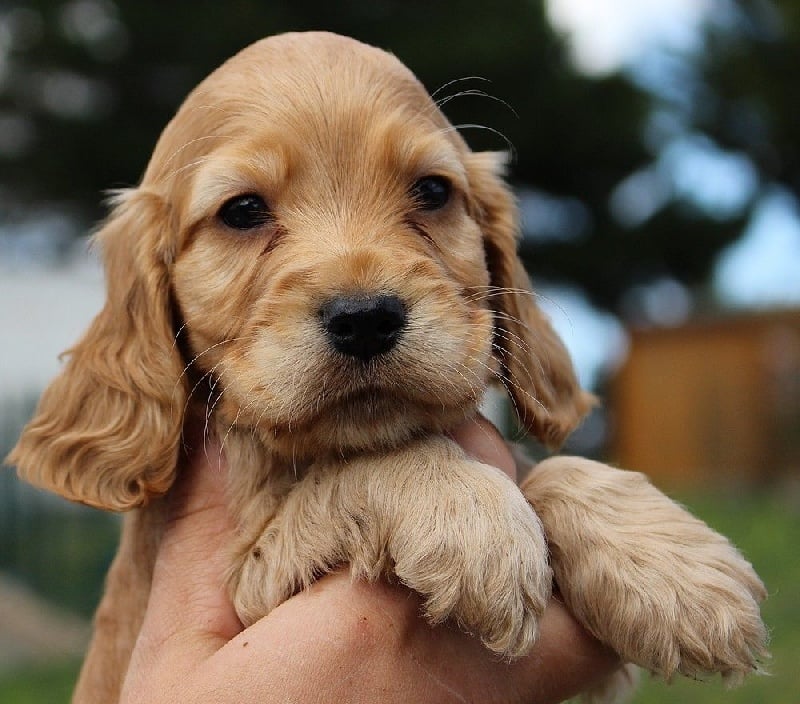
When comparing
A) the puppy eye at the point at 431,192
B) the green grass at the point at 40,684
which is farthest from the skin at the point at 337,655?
the green grass at the point at 40,684

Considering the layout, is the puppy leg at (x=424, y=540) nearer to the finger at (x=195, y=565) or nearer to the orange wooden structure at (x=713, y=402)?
the finger at (x=195, y=565)

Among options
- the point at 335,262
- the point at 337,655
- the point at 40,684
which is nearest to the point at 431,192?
the point at 335,262

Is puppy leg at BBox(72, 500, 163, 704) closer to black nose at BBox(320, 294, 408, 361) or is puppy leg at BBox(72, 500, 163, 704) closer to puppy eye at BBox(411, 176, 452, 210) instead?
black nose at BBox(320, 294, 408, 361)

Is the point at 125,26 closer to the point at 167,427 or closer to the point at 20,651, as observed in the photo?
the point at 20,651

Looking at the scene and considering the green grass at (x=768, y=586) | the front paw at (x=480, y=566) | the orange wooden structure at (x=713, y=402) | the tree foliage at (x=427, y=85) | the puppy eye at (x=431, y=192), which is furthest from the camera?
the orange wooden structure at (x=713, y=402)

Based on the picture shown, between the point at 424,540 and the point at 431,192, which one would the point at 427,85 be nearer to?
the point at 431,192

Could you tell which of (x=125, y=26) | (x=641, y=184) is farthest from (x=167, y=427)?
(x=641, y=184)
